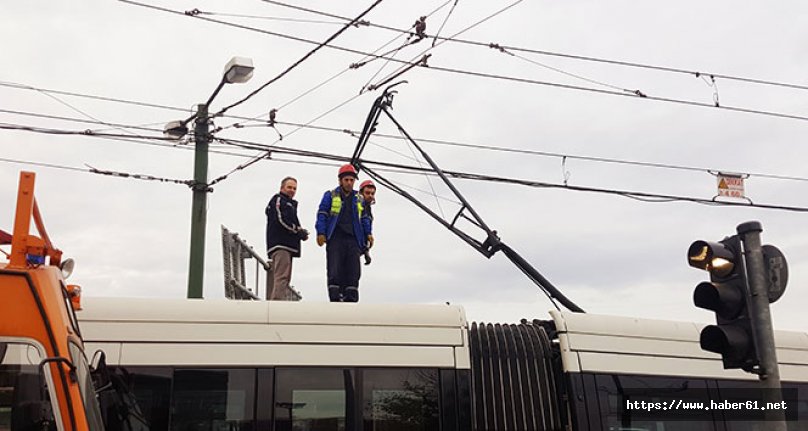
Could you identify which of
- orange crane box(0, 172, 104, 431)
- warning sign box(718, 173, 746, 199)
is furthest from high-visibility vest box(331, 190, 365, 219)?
warning sign box(718, 173, 746, 199)

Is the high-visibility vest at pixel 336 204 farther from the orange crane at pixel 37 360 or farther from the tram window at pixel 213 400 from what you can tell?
the orange crane at pixel 37 360

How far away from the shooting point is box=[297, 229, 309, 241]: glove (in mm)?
9680

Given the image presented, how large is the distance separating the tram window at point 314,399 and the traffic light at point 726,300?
305 cm

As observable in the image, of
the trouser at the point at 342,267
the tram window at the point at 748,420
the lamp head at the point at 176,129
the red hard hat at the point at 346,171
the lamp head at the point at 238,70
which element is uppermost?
the lamp head at the point at 238,70

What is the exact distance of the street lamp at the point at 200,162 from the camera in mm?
10516

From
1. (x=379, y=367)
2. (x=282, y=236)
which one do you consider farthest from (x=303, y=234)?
(x=379, y=367)

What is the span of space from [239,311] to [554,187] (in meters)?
7.37

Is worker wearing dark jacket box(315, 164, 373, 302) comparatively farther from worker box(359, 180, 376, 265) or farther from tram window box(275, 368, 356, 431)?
tram window box(275, 368, 356, 431)

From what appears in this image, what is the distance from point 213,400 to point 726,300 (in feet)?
13.7

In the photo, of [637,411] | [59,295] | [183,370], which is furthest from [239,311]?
[637,411]

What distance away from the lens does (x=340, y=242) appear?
9.30 metres

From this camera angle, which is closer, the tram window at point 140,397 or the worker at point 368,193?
the tram window at point 140,397

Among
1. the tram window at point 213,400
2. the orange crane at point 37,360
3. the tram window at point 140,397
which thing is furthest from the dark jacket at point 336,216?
the orange crane at point 37,360

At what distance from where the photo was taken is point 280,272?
9430mm
